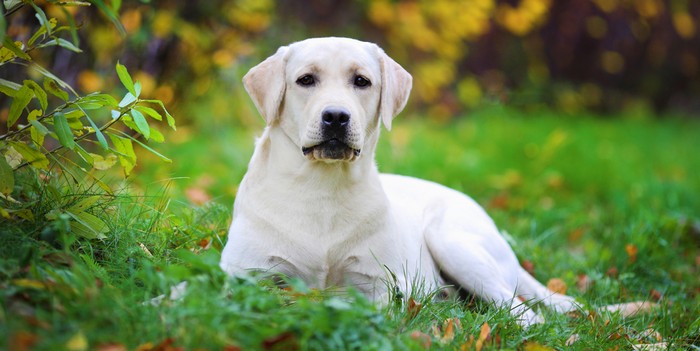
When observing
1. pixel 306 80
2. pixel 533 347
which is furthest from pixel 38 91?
pixel 533 347

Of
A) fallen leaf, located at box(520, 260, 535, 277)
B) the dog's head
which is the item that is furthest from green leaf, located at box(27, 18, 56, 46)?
fallen leaf, located at box(520, 260, 535, 277)

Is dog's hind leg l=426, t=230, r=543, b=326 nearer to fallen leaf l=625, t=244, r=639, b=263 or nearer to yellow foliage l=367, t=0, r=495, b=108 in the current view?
fallen leaf l=625, t=244, r=639, b=263

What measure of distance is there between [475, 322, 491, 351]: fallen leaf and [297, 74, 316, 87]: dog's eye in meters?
1.27

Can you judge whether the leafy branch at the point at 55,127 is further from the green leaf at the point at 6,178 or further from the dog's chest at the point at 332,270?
the dog's chest at the point at 332,270

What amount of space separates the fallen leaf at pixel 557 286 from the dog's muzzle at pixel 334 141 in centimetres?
163

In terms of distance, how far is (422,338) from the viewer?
258 cm

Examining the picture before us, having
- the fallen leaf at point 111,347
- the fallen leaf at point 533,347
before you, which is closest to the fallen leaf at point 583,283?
the fallen leaf at point 533,347

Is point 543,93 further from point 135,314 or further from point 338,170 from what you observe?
point 135,314

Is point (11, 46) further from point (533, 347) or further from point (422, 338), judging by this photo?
point (533, 347)

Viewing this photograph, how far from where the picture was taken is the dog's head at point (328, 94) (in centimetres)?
310

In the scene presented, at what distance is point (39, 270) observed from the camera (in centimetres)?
243

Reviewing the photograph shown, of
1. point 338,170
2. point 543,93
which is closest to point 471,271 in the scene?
point 338,170

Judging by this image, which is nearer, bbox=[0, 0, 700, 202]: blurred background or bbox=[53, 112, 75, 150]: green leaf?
bbox=[53, 112, 75, 150]: green leaf

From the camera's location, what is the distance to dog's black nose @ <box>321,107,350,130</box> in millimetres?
3045
